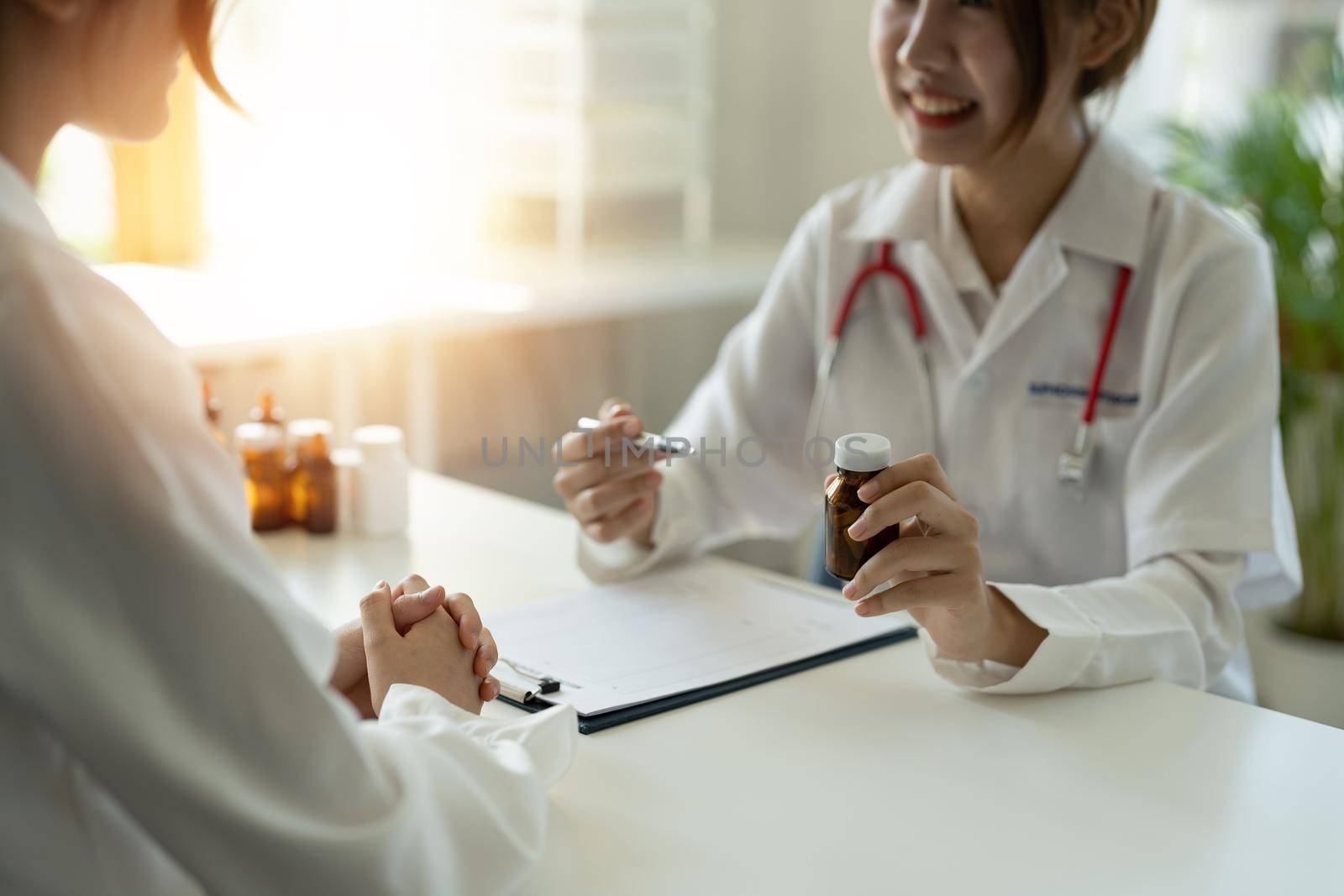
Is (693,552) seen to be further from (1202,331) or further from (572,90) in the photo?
(572,90)

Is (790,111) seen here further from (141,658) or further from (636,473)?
(141,658)

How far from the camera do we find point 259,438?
157cm

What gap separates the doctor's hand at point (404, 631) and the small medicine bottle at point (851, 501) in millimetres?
284

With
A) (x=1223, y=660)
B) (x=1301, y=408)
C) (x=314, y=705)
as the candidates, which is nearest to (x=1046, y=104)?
(x=1223, y=660)

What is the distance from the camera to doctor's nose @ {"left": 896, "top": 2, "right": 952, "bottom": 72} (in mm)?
1442

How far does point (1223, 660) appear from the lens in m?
1.31

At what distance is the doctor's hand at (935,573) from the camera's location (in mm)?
1038

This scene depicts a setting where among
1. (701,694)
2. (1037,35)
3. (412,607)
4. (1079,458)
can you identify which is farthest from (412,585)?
(1037,35)

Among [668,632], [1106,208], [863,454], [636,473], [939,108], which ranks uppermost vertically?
[939,108]

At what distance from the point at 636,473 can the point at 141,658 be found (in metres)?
0.83

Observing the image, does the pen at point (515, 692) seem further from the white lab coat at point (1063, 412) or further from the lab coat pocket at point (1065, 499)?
the lab coat pocket at point (1065, 499)

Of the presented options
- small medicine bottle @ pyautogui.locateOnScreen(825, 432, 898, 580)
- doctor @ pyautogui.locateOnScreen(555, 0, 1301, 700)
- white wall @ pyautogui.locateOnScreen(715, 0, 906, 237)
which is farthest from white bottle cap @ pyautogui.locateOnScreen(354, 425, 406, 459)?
white wall @ pyautogui.locateOnScreen(715, 0, 906, 237)

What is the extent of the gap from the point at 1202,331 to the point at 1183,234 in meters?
0.13

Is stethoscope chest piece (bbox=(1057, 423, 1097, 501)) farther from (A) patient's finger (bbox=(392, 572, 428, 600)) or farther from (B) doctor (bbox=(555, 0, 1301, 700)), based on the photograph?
(A) patient's finger (bbox=(392, 572, 428, 600))
